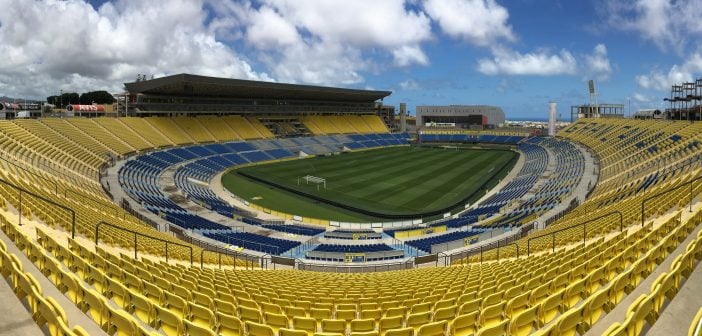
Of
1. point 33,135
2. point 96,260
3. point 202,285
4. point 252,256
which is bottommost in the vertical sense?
point 252,256

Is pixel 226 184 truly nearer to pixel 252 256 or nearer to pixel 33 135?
pixel 33 135

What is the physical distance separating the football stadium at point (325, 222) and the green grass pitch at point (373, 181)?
0.38 metres

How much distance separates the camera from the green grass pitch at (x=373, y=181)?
39625 millimetres

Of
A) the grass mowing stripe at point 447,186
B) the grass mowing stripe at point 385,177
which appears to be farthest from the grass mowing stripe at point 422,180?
the grass mowing stripe at point 385,177

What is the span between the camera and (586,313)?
5.84 meters

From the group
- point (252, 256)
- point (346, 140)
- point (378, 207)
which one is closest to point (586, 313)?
point (252, 256)

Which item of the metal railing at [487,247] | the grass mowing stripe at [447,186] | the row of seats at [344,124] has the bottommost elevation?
the metal railing at [487,247]

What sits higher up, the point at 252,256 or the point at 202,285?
the point at 202,285

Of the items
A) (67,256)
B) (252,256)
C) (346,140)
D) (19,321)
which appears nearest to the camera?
(19,321)

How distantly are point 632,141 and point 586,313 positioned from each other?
50275mm

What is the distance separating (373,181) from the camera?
5141 cm

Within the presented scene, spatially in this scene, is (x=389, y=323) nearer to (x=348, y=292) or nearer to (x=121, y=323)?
(x=348, y=292)

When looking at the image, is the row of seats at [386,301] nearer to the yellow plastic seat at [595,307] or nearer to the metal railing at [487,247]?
the yellow plastic seat at [595,307]

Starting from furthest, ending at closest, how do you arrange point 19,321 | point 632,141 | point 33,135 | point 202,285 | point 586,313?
1. point 632,141
2. point 33,135
3. point 202,285
4. point 586,313
5. point 19,321
